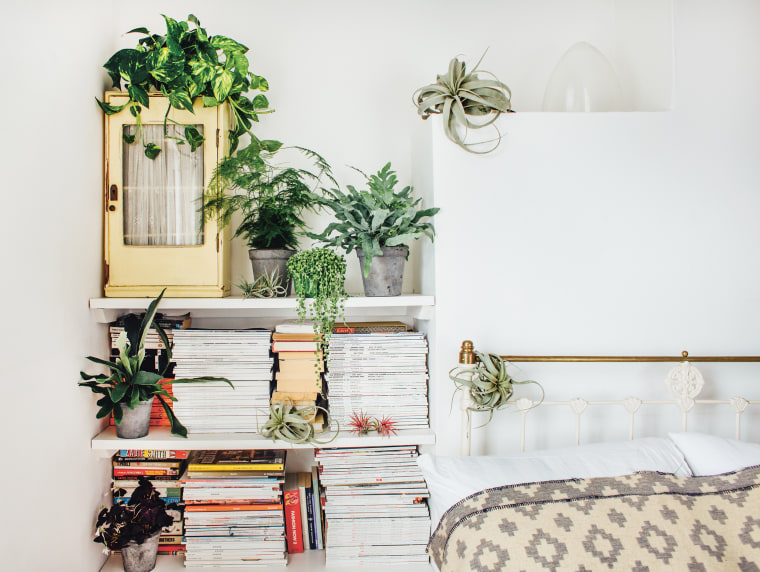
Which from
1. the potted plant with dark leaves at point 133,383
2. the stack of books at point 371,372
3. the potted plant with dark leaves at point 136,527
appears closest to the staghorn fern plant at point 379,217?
the stack of books at point 371,372

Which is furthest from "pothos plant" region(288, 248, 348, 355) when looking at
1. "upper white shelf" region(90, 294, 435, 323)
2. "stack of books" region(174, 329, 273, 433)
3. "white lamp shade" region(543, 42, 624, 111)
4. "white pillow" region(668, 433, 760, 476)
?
"white pillow" region(668, 433, 760, 476)

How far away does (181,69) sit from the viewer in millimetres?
1503

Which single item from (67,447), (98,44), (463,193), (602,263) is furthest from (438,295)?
(98,44)

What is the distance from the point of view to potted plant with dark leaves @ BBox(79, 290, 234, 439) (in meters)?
1.44

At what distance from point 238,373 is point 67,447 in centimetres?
49

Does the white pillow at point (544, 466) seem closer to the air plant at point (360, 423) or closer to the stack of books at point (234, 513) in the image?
the air plant at point (360, 423)

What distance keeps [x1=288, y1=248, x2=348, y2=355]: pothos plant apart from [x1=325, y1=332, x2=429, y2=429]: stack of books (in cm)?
10

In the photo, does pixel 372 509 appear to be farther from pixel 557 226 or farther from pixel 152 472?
pixel 557 226

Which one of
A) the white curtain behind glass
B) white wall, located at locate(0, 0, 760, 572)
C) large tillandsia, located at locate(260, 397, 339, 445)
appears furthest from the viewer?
the white curtain behind glass

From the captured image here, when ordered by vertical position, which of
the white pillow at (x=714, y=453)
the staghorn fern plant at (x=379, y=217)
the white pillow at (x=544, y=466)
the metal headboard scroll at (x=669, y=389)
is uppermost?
the staghorn fern plant at (x=379, y=217)

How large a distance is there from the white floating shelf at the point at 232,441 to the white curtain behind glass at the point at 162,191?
602 mm

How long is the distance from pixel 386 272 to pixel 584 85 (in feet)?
2.99

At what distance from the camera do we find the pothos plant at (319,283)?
4.84 feet

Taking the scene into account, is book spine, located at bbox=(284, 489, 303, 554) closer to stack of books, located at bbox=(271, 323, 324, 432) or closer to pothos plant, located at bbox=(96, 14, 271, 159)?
stack of books, located at bbox=(271, 323, 324, 432)
